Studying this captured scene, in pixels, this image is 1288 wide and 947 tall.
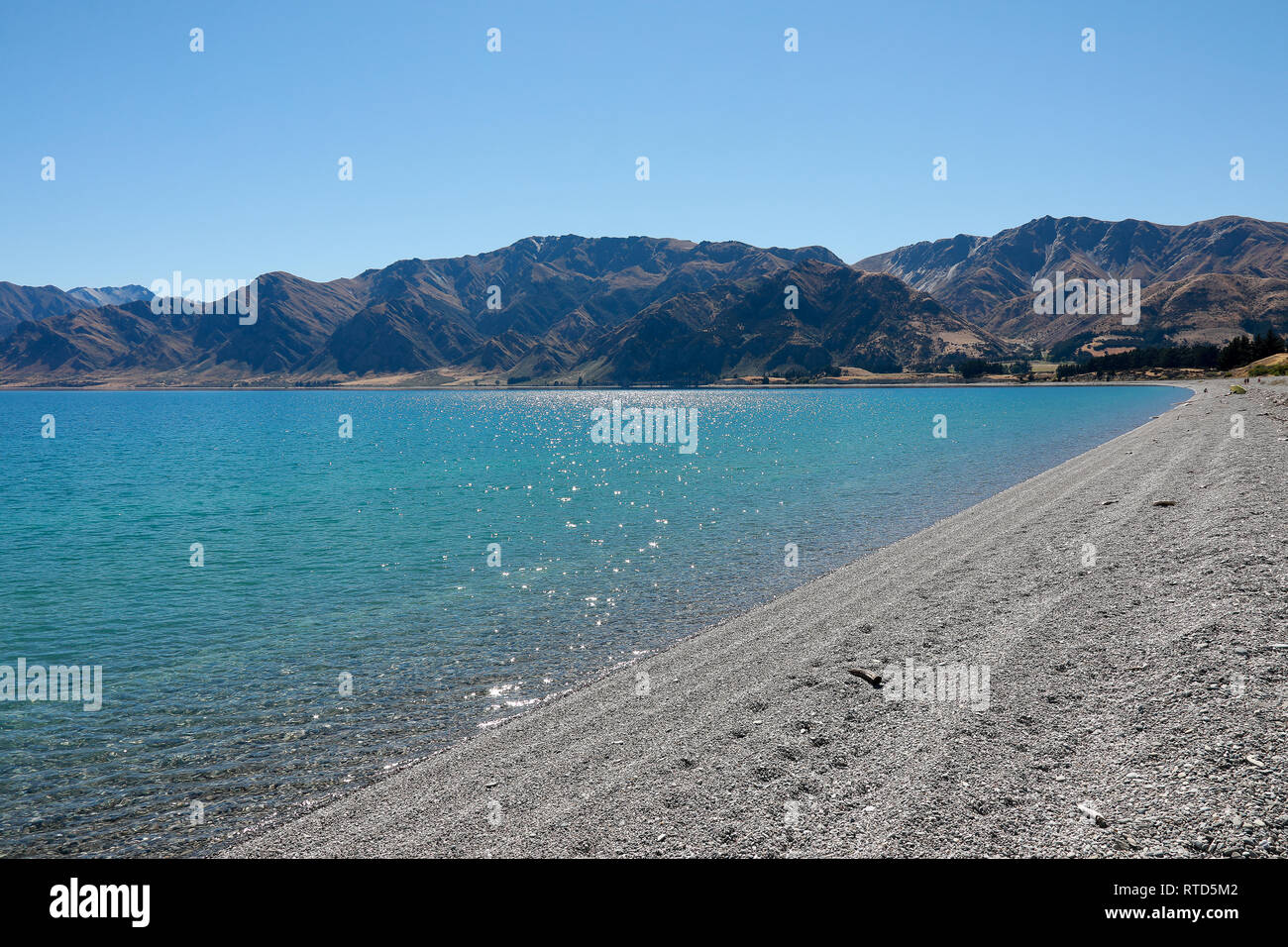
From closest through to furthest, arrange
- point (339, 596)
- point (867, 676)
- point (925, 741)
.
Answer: point (925, 741), point (867, 676), point (339, 596)

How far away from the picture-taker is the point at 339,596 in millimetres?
27594

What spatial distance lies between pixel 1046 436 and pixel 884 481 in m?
44.8

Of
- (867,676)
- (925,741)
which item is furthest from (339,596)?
(925,741)

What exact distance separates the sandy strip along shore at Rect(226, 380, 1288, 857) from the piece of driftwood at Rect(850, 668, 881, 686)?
0.24 meters

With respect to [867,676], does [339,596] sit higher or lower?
lower

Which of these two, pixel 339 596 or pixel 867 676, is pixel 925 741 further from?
pixel 339 596

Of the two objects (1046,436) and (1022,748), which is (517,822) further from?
(1046,436)

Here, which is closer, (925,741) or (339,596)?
(925,741)

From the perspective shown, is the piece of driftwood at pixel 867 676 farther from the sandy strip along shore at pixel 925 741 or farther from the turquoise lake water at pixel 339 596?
the turquoise lake water at pixel 339 596

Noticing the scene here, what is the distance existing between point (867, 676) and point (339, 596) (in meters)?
21.2

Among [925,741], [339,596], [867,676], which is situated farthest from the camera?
[339,596]

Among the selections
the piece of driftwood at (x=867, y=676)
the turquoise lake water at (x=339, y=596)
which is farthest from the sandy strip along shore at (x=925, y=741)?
the turquoise lake water at (x=339, y=596)

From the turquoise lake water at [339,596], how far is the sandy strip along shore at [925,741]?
2575mm

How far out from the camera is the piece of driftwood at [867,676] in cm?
1508
